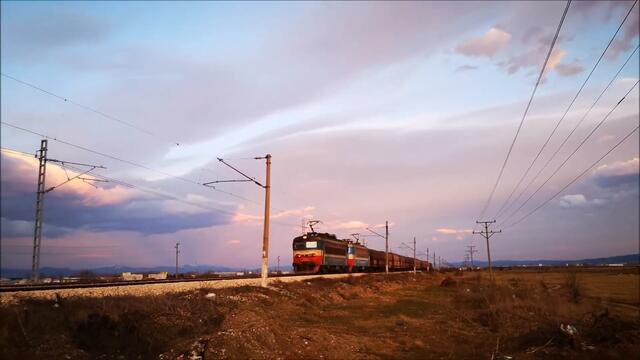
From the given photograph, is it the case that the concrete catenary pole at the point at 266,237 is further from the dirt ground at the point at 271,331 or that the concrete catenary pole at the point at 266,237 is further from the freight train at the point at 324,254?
the freight train at the point at 324,254

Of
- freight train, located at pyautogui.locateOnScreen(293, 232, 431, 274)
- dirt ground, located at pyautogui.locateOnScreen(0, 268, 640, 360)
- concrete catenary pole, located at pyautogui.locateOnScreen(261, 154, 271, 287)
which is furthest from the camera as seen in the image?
freight train, located at pyautogui.locateOnScreen(293, 232, 431, 274)

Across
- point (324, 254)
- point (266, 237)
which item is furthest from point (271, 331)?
point (324, 254)

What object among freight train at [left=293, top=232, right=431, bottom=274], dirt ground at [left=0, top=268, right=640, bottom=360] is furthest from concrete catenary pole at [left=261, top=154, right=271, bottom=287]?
freight train at [left=293, top=232, right=431, bottom=274]

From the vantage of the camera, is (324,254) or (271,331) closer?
(271,331)

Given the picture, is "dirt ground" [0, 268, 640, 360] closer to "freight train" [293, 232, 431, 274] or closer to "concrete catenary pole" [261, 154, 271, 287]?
"concrete catenary pole" [261, 154, 271, 287]

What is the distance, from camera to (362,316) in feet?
103

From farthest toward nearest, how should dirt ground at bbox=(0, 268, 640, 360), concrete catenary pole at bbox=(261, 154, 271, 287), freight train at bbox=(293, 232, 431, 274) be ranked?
freight train at bbox=(293, 232, 431, 274)
concrete catenary pole at bbox=(261, 154, 271, 287)
dirt ground at bbox=(0, 268, 640, 360)

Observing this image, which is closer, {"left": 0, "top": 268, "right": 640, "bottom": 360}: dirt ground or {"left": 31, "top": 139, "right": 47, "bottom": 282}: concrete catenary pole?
{"left": 0, "top": 268, "right": 640, "bottom": 360}: dirt ground

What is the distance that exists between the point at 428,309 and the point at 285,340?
2322cm

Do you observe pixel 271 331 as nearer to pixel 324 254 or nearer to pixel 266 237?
pixel 266 237

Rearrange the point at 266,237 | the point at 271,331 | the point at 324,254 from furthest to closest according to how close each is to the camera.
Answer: the point at 324,254
the point at 266,237
the point at 271,331

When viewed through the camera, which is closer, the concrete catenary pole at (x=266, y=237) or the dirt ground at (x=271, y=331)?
the dirt ground at (x=271, y=331)

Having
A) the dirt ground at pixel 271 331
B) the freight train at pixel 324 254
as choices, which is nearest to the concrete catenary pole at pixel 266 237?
the dirt ground at pixel 271 331

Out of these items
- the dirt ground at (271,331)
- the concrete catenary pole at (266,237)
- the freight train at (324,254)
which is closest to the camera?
the dirt ground at (271,331)
